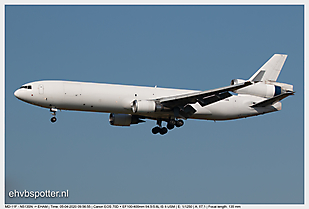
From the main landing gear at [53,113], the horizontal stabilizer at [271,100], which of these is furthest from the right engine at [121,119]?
the horizontal stabilizer at [271,100]

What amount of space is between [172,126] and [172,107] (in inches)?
153

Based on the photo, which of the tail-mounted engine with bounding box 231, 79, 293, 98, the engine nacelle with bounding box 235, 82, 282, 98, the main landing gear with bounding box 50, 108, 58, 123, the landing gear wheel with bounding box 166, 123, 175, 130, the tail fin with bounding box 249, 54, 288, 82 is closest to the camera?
the main landing gear with bounding box 50, 108, 58, 123

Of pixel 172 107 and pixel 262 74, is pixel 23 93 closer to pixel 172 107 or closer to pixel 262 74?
pixel 172 107

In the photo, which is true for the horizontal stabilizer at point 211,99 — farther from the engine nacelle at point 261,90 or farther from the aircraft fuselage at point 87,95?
the engine nacelle at point 261,90

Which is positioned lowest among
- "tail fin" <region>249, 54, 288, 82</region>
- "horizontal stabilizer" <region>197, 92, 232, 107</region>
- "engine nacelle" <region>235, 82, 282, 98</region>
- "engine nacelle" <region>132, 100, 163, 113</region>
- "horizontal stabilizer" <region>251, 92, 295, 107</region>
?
"engine nacelle" <region>132, 100, 163, 113</region>

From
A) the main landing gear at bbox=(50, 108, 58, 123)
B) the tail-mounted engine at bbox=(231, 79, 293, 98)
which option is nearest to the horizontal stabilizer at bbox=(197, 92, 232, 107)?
the tail-mounted engine at bbox=(231, 79, 293, 98)

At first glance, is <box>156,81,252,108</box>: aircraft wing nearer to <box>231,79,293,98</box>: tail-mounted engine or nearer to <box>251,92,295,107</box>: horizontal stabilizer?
<box>231,79,293,98</box>: tail-mounted engine

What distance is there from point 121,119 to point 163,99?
23.3 ft

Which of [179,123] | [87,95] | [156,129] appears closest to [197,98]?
[179,123]

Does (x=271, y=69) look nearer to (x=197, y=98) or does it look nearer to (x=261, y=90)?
(x=261, y=90)

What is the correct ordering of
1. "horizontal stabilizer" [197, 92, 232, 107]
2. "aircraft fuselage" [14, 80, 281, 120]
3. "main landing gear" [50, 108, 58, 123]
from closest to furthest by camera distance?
"aircraft fuselage" [14, 80, 281, 120]
"main landing gear" [50, 108, 58, 123]
"horizontal stabilizer" [197, 92, 232, 107]

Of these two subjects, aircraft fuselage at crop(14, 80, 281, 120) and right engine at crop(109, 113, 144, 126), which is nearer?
aircraft fuselage at crop(14, 80, 281, 120)

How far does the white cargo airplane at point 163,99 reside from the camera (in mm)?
50156

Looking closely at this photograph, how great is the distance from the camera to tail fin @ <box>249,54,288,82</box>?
5759cm
